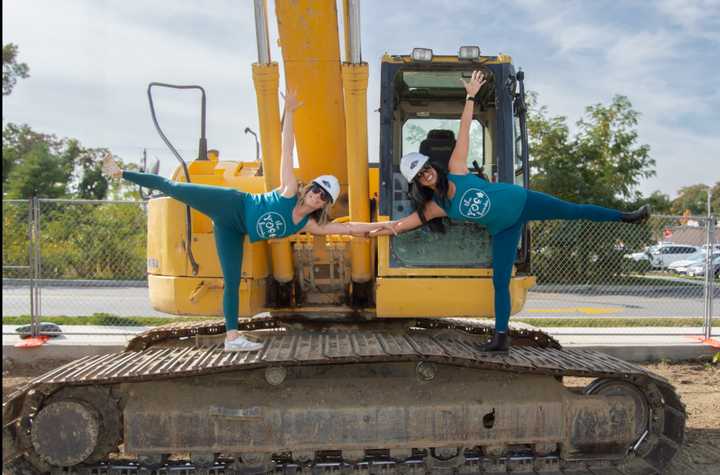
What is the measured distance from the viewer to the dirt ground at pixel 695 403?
15.8 ft

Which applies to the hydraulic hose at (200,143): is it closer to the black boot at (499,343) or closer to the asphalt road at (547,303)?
the black boot at (499,343)

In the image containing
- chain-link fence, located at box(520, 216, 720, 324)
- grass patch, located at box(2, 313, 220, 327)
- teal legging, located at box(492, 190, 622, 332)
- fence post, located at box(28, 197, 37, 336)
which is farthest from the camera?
chain-link fence, located at box(520, 216, 720, 324)

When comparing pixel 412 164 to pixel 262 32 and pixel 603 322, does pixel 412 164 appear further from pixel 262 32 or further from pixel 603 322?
pixel 603 322

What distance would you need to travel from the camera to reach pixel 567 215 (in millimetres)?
4355

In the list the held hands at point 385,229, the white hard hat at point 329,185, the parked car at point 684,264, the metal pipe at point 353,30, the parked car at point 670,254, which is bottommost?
the parked car at point 684,264

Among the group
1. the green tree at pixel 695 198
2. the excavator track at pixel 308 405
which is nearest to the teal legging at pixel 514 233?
the excavator track at pixel 308 405

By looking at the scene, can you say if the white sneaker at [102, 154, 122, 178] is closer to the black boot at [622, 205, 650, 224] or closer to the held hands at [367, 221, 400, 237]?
→ the held hands at [367, 221, 400, 237]

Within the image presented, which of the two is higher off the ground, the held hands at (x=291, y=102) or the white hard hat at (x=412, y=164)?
the held hands at (x=291, y=102)

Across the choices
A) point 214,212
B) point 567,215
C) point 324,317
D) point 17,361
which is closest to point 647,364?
Result: point 567,215

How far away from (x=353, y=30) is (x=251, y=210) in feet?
4.53

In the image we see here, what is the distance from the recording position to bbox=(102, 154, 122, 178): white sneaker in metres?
4.28

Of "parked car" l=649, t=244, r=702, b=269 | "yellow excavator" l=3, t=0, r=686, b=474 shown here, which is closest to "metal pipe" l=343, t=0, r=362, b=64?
"yellow excavator" l=3, t=0, r=686, b=474

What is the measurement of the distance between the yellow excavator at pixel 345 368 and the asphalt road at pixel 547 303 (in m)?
6.52

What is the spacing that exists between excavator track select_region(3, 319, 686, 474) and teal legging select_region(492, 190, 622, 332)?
1.18 ft
